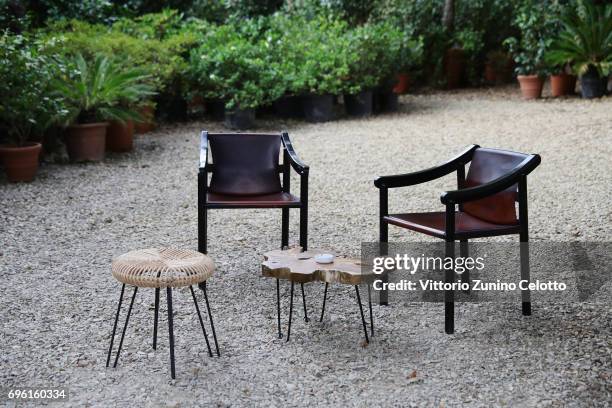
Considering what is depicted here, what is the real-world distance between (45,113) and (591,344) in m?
5.66

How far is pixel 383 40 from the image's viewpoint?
467 inches

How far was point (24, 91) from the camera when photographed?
24.3 feet

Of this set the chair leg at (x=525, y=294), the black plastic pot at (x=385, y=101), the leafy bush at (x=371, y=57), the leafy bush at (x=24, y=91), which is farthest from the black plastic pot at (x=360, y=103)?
the chair leg at (x=525, y=294)

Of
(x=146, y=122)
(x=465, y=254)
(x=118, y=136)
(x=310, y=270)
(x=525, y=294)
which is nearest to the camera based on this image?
(x=310, y=270)

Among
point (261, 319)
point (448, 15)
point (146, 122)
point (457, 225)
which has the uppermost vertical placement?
point (448, 15)

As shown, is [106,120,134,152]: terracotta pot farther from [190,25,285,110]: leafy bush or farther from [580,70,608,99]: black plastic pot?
[580,70,608,99]: black plastic pot

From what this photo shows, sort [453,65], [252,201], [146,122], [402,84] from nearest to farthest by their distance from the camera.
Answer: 1. [252,201]
2. [146,122]
3. [402,84]
4. [453,65]

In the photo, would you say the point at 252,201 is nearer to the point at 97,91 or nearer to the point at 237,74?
the point at 97,91

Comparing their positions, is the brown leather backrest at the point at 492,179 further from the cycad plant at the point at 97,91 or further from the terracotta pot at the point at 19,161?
the cycad plant at the point at 97,91

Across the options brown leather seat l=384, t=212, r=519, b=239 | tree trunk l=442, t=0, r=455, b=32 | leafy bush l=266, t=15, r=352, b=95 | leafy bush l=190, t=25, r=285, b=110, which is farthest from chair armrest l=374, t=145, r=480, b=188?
tree trunk l=442, t=0, r=455, b=32

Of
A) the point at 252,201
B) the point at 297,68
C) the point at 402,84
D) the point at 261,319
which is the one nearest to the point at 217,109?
the point at 297,68

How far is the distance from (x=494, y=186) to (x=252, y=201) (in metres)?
1.38

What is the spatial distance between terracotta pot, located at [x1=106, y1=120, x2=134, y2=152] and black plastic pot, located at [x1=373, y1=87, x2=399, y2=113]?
439 cm

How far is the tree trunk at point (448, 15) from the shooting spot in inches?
597
